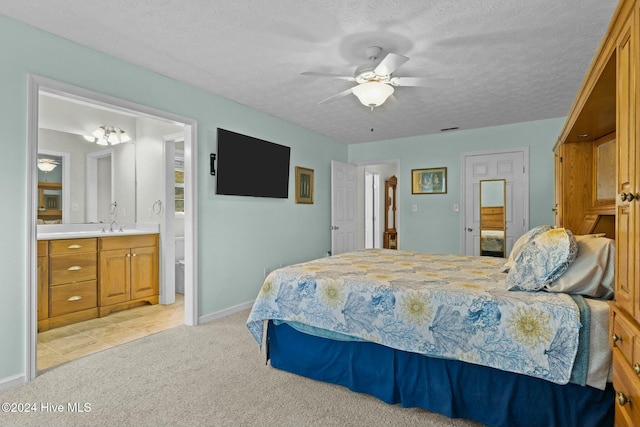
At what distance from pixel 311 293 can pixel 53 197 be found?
11.3 feet

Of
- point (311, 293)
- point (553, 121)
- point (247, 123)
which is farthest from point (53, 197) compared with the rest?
point (553, 121)

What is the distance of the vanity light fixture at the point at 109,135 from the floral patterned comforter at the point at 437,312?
3.25m

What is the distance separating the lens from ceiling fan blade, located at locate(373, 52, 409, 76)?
2240 millimetres

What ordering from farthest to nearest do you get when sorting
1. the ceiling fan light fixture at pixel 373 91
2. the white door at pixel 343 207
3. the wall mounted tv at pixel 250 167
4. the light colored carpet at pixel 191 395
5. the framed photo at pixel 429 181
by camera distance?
the white door at pixel 343 207 < the framed photo at pixel 429 181 < the wall mounted tv at pixel 250 167 < the ceiling fan light fixture at pixel 373 91 < the light colored carpet at pixel 191 395

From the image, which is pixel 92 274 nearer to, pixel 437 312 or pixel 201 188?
pixel 201 188

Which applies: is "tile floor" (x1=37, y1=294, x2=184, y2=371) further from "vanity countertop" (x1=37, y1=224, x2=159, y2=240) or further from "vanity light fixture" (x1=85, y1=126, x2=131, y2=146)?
"vanity light fixture" (x1=85, y1=126, x2=131, y2=146)

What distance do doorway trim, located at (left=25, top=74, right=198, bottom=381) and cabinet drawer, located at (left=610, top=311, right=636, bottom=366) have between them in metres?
3.14

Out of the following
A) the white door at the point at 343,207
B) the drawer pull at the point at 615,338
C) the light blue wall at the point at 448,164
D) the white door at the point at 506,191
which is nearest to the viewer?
the drawer pull at the point at 615,338

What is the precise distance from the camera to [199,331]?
10.8 ft

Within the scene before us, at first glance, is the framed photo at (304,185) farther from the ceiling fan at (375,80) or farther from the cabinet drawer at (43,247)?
the cabinet drawer at (43,247)

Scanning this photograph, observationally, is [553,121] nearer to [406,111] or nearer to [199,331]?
[406,111]

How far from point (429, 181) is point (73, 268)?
15.4 ft

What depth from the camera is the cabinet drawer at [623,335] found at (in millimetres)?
1208

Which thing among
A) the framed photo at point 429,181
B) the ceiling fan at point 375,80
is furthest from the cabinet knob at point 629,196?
the framed photo at point 429,181
